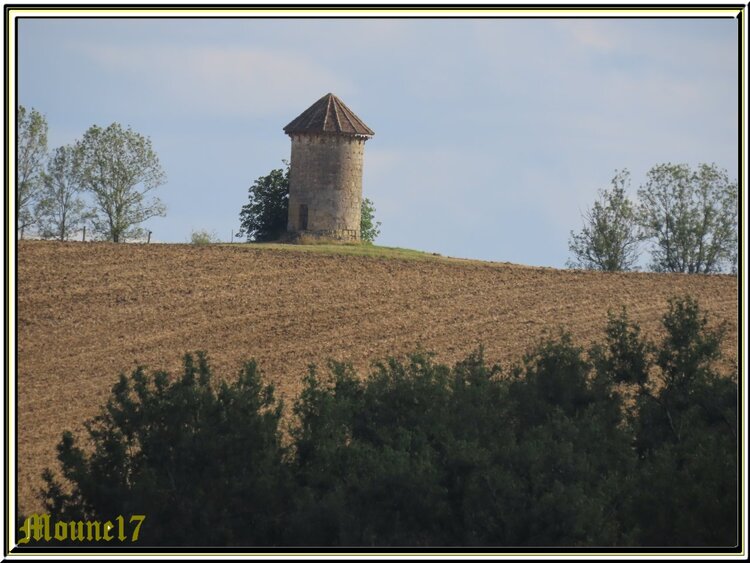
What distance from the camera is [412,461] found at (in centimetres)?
2542

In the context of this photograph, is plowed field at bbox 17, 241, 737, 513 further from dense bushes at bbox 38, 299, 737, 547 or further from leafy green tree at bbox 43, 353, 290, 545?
dense bushes at bbox 38, 299, 737, 547

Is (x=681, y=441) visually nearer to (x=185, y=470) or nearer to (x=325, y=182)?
(x=185, y=470)

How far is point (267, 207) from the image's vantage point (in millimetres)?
55250

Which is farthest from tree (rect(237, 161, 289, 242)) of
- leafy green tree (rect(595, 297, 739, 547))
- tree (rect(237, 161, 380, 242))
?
leafy green tree (rect(595, 297, 739, 547))

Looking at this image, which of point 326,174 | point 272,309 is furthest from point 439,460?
point 326,174

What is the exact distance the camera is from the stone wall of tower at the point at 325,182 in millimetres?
52000

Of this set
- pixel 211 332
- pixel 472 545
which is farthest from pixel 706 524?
pixel 211 332

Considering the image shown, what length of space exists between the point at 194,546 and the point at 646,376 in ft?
35.4

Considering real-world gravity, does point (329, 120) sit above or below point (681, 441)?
above

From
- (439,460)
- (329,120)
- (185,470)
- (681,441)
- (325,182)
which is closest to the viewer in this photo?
(439,460)

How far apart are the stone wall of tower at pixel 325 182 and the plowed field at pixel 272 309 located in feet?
10.0

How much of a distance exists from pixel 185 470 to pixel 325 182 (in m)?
26.6

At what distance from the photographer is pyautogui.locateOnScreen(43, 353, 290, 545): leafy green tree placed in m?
25.6
